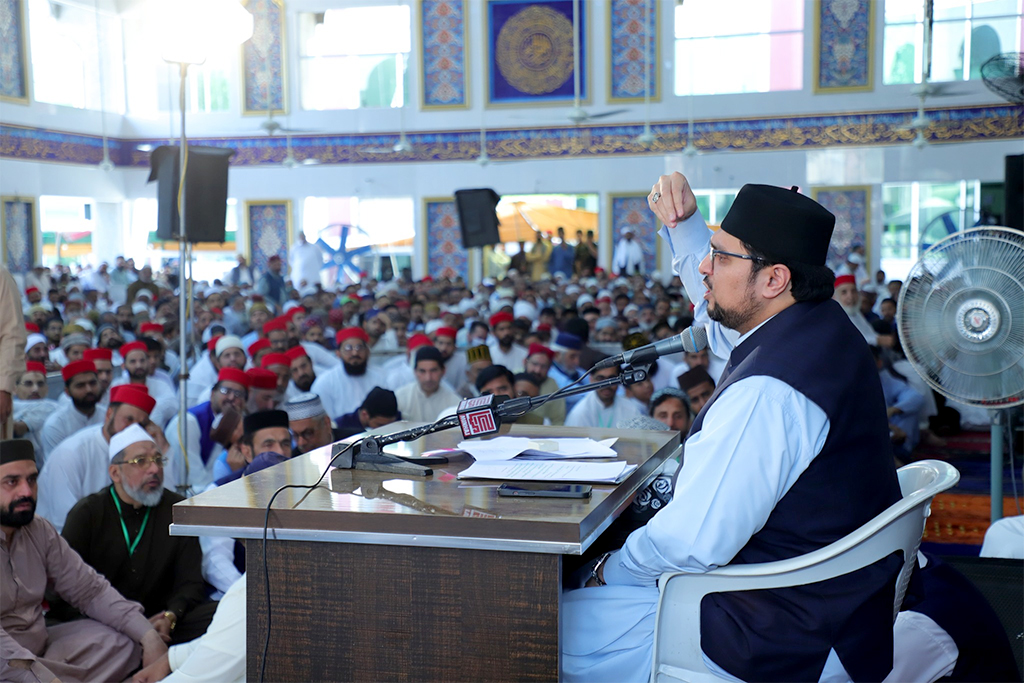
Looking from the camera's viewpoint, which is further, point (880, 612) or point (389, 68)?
point (389, 68)

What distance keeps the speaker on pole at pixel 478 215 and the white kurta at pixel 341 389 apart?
2.87m

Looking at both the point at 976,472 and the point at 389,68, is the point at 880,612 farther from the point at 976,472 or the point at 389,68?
the point at 389,68

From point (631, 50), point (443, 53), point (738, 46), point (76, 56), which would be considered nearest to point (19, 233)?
point (76, 56)

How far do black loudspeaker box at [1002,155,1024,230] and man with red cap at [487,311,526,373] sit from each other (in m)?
3.03

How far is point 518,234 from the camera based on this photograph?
14844mm

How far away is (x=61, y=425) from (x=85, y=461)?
34.0 inches

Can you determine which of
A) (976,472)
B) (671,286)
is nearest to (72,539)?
(976,472)

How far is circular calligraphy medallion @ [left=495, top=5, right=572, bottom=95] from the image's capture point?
1320 centimetres

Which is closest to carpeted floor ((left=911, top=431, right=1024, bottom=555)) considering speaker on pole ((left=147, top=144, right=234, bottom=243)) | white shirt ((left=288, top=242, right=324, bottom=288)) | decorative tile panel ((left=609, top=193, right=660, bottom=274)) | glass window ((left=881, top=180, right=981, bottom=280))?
speaker on pole ((left=147, top=144, right=234, bottom=243))

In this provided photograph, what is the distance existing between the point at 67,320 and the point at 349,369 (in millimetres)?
3915

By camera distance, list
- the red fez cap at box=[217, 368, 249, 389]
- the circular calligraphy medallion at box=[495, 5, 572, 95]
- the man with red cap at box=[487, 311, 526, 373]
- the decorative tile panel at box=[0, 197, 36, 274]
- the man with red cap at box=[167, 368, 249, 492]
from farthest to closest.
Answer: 1. the circular calligraphy medallion at box=[495, 5, 572, 95]
2. the decorative tile panel at box=[0, 197, 36, 274]
3. the man with red cap at box=[487, 311, 526, 373]
4. the red fez cap at box=[217, 368, 249, 389]
5. the man with red cap at box=[167, 368, 249, 492]

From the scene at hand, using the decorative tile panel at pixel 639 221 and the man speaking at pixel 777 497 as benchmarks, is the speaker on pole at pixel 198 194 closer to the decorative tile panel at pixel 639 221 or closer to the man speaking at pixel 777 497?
the man speaking at pixel 777 497

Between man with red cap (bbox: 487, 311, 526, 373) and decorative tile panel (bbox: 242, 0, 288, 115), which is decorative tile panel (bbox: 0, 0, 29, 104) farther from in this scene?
man with red cap (bbox: 487, 311, 526, 373)

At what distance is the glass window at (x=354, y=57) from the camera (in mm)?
13867
